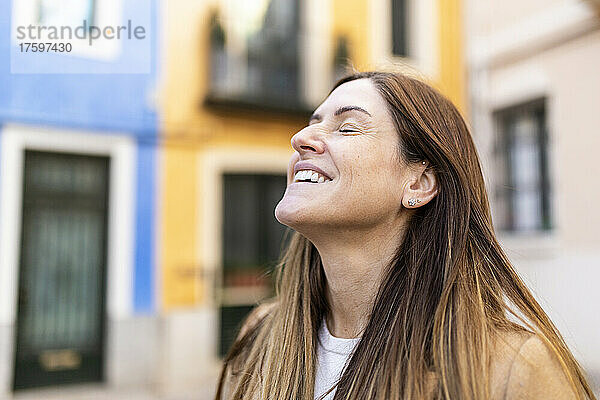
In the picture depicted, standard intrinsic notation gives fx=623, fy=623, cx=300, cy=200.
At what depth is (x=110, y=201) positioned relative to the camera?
15.5ft

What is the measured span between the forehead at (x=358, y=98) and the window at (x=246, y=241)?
14.3 feet

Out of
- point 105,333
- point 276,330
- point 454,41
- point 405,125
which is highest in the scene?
point 454,41

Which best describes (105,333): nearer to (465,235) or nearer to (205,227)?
(205,227)

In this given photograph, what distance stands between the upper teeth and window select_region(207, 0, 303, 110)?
176 inches

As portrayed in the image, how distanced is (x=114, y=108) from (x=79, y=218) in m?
0.87

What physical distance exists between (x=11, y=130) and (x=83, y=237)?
931 mm

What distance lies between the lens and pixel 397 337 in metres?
1.00

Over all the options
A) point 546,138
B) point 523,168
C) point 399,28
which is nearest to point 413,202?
point 546,138

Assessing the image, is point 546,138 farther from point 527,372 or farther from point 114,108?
point 527,372

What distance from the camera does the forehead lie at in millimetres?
1128

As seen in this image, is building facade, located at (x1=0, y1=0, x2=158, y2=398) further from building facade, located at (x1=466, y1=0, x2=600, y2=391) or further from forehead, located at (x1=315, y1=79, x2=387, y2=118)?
building facade, located at (x1=466, y1=0, x2=600, y2=391)

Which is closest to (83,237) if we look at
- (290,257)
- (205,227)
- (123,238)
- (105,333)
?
(123,238)

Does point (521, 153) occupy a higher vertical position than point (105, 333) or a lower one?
higher

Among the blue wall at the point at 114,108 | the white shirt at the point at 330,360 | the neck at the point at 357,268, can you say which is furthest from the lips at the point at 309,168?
the blue wall at the point at 114,108
